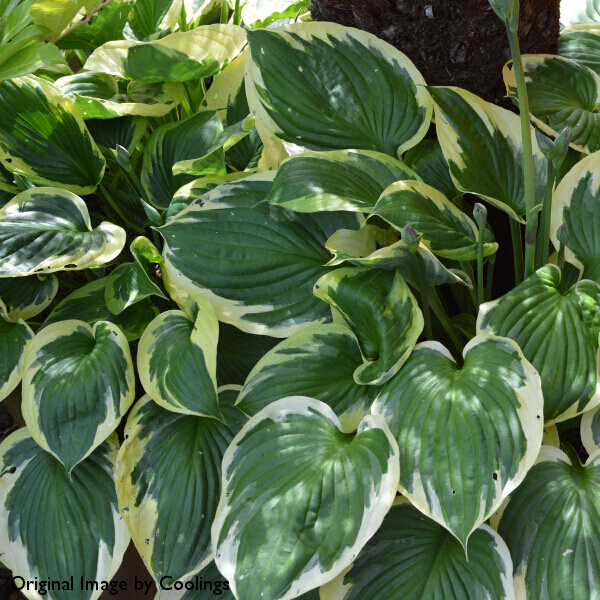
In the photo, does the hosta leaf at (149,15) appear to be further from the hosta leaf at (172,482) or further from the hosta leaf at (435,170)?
the hosta leaf at (172,482)

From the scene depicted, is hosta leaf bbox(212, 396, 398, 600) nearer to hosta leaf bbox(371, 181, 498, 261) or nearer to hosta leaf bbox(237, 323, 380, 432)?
hosta leaf bbox(237, 323, 380, 432)

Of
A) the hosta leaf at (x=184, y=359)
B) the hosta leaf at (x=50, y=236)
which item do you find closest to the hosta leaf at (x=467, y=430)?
the hosta leaf at (x=184, y=359)

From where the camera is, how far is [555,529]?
706 millimetres

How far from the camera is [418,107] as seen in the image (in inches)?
37.2

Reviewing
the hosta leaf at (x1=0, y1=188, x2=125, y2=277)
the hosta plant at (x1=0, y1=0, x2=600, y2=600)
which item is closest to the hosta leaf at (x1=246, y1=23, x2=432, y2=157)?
the hosta plant at (x1=0, y1=0, x2=600, y2=600)

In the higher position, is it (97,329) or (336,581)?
(97,329)

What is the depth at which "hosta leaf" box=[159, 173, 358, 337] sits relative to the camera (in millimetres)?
877

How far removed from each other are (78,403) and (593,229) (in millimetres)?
756

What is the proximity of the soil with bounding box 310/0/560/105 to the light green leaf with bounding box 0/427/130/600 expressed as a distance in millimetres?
796

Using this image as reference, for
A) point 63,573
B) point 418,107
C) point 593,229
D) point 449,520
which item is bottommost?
point 63,573

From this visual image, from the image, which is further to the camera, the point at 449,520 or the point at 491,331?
the point at 491,331

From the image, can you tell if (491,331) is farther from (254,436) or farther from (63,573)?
(63,573)

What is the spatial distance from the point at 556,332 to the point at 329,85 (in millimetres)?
506

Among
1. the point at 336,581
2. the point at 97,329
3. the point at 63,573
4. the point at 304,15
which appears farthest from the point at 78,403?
the point at 304,15
